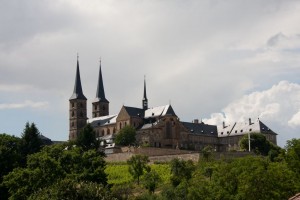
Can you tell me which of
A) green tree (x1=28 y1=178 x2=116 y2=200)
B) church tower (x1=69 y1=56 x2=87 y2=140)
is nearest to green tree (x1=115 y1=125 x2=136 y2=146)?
church tower (x1=69 y1=56 x2=87 y2=140)

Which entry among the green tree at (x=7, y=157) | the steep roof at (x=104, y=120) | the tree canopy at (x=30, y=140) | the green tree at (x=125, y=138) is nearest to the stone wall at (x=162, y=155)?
the green tree at (x=125, y=138)

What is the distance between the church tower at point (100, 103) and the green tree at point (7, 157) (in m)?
102

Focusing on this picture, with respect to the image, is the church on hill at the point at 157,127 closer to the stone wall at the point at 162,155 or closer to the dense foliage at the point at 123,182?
the stone wall at the point at 162,155

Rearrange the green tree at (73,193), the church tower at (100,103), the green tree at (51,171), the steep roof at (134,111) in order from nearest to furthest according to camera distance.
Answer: the green tree at (73,193), the green tree at (51,171), the steep roof at (134,111), the church tower at (100,103)

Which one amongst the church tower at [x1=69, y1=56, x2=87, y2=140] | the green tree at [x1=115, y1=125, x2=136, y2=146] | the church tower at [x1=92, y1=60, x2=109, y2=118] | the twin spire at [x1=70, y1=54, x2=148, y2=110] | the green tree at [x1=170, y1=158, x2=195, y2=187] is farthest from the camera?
the church tower at [x1=92, y1=60, x2=109, y2=118]

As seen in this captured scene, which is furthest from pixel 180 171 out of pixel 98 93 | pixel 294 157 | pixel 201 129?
pixel 98 93

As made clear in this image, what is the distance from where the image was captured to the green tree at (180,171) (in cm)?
7481

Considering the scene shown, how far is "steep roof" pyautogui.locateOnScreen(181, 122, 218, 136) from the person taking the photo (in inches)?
6125

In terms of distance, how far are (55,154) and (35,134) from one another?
13935 millimetres

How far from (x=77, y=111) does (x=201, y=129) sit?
33421 mm

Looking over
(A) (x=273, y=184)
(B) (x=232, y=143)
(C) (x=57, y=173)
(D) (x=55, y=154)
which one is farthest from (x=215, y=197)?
(B) (x=232, y=143)

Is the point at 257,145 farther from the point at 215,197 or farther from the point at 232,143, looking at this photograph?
the point at 215,197

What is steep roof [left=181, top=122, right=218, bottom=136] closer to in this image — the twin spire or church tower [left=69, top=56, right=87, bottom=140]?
the twin spire

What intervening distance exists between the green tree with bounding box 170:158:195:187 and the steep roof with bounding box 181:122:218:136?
72.5 meters
